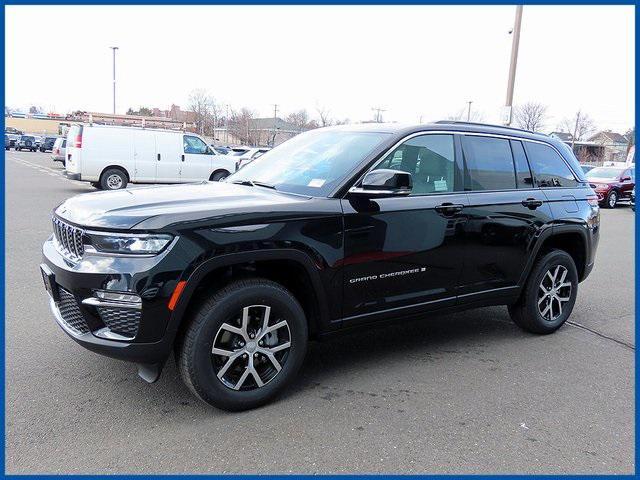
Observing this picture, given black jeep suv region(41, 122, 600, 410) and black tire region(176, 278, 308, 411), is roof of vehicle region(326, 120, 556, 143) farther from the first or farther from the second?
black tire region(176, 278, 308, 411)

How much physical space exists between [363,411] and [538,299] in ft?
7.74

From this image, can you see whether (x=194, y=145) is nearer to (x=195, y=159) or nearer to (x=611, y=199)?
(x=195, y=159)

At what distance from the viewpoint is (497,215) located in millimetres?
4484

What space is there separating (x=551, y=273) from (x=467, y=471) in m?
2.71

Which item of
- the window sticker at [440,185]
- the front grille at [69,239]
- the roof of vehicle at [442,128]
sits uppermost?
the roof of vehicle at [442,128]

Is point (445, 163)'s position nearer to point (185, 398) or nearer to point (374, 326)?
point (374, 326)

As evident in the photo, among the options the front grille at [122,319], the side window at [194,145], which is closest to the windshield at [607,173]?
the side window at [194,145]

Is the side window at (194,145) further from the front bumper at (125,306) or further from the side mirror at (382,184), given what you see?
Result: the front bumper at (125,306)

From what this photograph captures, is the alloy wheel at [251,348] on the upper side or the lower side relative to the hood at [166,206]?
lower

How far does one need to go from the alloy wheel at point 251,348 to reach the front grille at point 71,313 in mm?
790

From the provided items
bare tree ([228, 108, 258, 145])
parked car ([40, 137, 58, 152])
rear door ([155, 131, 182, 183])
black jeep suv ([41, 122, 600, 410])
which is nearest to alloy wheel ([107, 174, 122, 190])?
rear door ([155, 131, 182, 183])

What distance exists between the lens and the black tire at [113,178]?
1593 cm

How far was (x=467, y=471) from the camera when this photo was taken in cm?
290

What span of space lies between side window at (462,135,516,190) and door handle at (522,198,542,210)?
0.56ft
